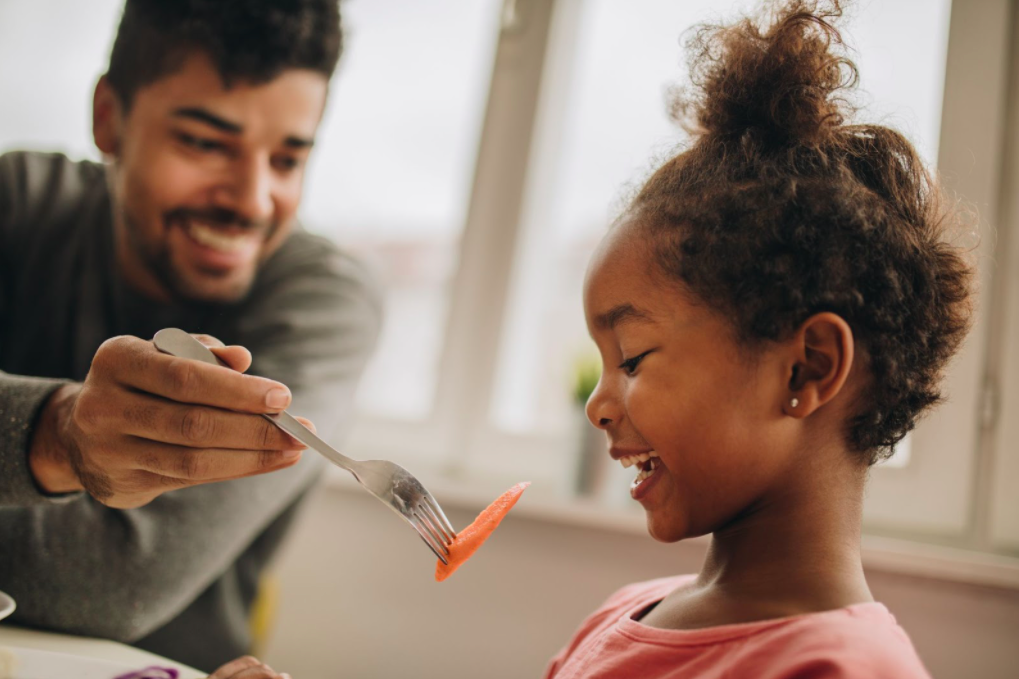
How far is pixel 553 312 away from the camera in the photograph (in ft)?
5.55

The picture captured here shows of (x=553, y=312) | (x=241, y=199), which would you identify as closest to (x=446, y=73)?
(x=553, y=312)

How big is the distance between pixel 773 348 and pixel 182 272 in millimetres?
1024

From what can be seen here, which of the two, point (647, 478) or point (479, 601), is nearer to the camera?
point (647, 478)

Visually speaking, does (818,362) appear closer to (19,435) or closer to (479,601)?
(19,435)

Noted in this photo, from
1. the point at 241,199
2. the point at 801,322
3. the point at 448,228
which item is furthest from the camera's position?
the point at 448,228

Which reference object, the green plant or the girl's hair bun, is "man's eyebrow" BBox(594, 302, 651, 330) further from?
the green plant

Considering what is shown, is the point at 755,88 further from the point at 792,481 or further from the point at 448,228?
the point at 448,228

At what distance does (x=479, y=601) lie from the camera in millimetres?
1346

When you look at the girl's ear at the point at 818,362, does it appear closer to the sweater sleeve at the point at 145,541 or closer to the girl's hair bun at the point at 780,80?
the girl's hair bun at the point at 780,80

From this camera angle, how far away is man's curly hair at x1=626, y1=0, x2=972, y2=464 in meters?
0.62

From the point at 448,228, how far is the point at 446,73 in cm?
39

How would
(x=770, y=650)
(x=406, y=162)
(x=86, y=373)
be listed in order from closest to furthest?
(x=770, y=650), (x=86, y=373), (x=406, y=162)

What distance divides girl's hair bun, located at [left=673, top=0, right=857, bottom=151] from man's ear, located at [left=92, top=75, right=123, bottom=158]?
103 centimetres

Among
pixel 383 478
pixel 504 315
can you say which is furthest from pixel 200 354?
pixel 504 315
